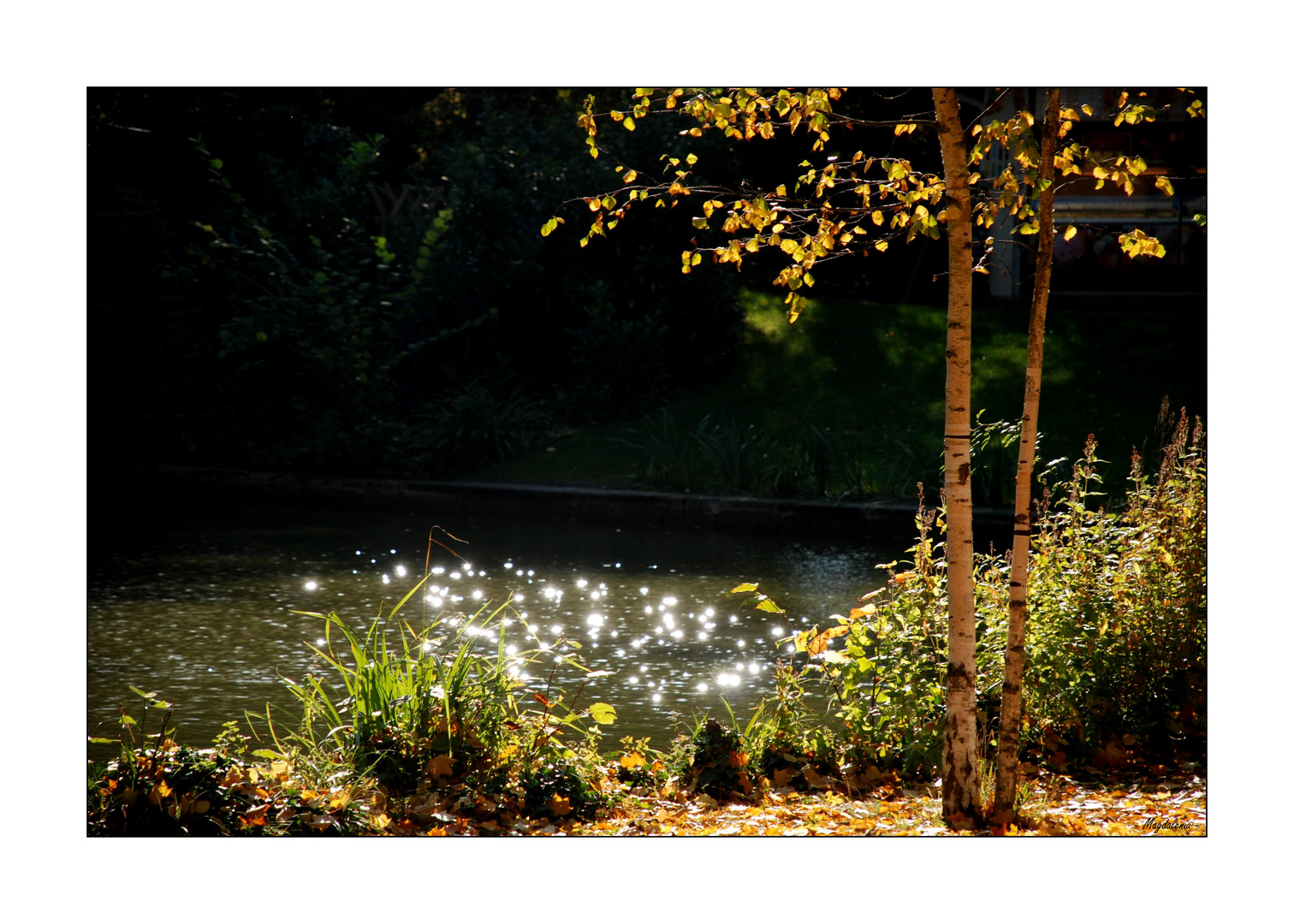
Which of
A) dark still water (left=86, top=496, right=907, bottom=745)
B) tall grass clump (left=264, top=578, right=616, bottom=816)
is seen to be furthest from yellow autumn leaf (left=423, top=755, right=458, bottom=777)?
dark still water (left=86, top=496, right=907, bottom=745)

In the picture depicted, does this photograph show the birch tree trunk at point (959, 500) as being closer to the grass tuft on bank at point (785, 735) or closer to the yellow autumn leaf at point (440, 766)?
the grass tuft on bank at point (785, 735)

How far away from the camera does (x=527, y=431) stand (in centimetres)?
1524

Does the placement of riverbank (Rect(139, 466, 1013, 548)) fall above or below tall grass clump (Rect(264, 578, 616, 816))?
above

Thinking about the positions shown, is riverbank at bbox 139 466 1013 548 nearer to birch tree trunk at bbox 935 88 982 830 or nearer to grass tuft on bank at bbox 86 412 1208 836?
grass tuft on bank at bbox 86 412 1208 836

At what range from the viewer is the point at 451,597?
895cm

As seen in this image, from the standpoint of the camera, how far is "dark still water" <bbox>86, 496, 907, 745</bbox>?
6.65 metres

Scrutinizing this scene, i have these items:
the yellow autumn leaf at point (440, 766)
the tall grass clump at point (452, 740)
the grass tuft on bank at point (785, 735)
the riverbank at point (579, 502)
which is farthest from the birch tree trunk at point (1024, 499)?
the riverbank at point (579, 502)

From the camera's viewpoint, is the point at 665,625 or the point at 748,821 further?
the point at 665,625

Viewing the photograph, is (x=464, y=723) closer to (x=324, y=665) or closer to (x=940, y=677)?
(x=940, y=677)

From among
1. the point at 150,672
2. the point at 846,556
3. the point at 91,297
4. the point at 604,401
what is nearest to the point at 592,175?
the point at 604,401

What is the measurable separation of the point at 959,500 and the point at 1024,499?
0.67 feet

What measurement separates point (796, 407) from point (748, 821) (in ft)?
39.0

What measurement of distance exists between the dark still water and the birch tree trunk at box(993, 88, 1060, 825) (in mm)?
1948

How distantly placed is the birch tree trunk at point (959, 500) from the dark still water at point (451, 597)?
184 centimetres
